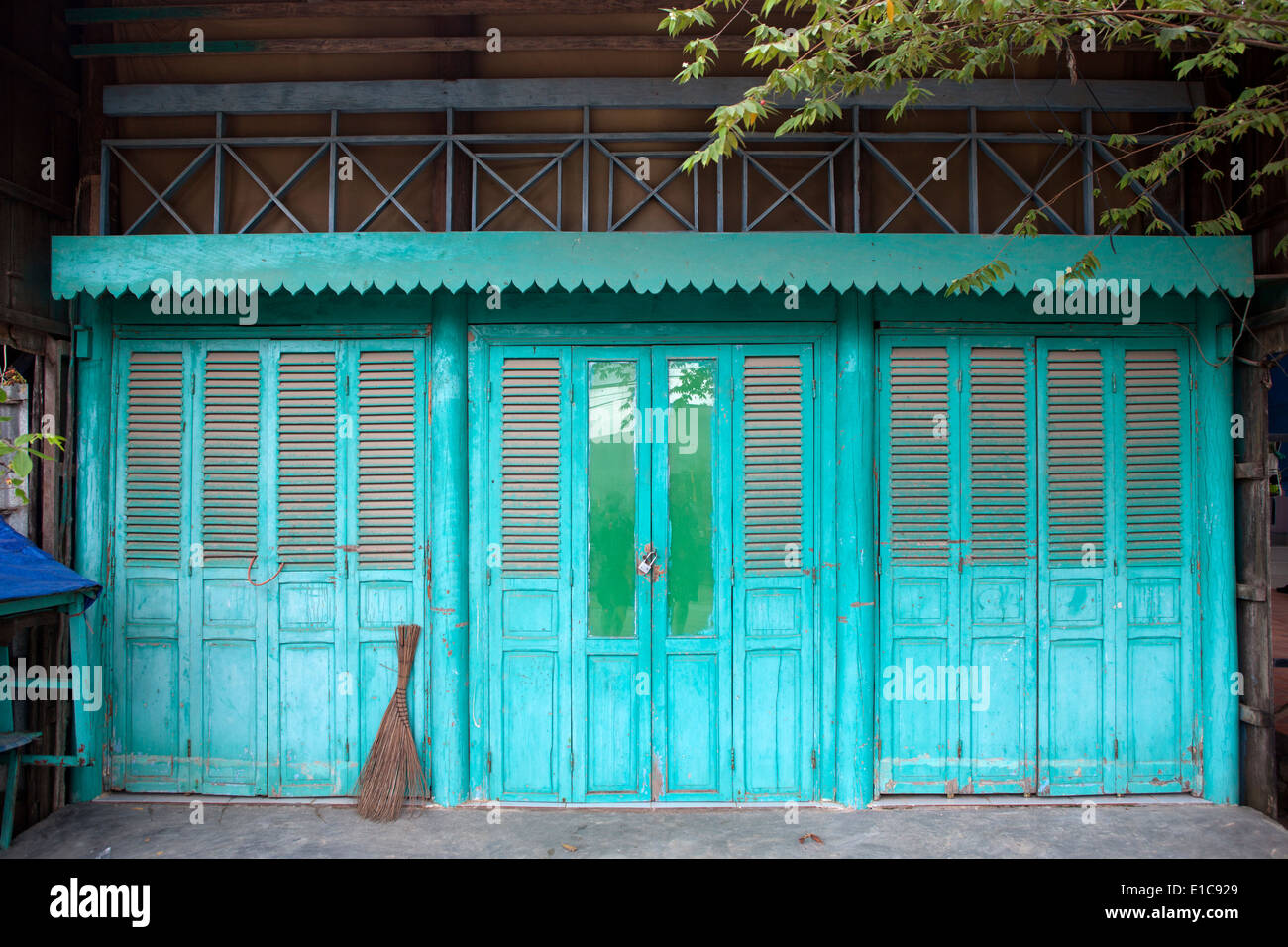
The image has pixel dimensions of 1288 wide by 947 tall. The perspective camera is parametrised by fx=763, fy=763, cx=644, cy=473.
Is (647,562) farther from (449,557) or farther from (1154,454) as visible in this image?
(1154,454)

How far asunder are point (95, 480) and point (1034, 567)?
630 centimetres

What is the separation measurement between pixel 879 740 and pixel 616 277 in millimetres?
3455

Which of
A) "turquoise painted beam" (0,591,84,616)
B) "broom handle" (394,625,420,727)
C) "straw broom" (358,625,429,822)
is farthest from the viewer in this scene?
"broom handle" (394,625,420,727)

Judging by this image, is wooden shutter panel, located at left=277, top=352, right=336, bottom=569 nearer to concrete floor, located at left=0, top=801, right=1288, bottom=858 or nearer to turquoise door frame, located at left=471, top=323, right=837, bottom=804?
turquoise door frame, located at left=471, top=323, right=837, bottom=804

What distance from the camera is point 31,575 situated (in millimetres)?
4391

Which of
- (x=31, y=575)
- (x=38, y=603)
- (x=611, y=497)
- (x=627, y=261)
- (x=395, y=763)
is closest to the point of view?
(x=38, y=603)

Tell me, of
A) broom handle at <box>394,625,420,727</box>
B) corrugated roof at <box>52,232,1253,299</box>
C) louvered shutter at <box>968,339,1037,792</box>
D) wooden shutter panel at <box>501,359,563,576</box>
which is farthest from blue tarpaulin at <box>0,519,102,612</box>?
louvered shutter at <box>968,339,1037,792</box>

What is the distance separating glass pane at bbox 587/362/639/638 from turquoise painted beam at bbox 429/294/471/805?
84 centimetres

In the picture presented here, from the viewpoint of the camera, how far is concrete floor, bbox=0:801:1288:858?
14.7ft

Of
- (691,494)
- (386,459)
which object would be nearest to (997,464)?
(691,494)

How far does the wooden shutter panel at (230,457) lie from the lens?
510 cm

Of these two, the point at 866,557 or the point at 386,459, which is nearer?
the point at 866,557

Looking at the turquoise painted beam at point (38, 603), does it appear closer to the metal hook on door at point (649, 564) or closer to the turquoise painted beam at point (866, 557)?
the metal hook on door at point (649, 564)

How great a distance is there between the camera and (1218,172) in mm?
4969
